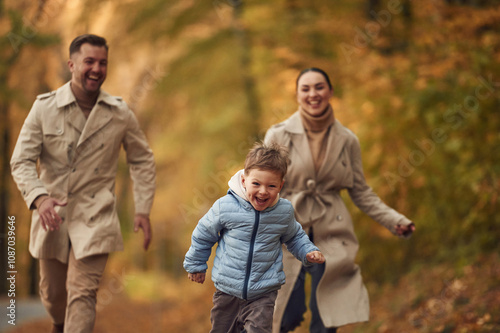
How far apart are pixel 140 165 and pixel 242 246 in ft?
5.91

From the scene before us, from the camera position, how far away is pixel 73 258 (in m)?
4.61

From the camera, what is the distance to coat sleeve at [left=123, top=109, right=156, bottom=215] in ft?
16.5

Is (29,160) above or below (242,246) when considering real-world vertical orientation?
above

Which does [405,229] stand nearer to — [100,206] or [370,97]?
[100,206]

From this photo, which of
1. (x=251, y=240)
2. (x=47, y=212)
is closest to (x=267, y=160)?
(x=251, y=240)

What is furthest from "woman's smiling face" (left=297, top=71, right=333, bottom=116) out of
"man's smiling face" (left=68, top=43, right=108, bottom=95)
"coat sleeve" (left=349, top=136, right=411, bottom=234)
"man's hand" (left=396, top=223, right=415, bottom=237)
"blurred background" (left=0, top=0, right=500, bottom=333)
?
"blurred background" (left=0, top=0, right=500, bottom=333)

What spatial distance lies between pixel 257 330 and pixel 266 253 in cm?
46

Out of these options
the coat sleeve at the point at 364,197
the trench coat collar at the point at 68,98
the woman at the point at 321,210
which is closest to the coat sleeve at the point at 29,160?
the trench coat collar at the point at 68,98

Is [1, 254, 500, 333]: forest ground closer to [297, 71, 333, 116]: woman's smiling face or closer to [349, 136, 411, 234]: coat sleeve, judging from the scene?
[349, 136, 411, 234]: coat sleeve

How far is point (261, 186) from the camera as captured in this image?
3.58 metres

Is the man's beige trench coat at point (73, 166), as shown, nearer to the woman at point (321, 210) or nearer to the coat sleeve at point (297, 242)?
the woman at point (321, 210)

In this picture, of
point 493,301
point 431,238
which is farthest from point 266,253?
point 431,238

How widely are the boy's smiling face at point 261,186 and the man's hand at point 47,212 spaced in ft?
4.70

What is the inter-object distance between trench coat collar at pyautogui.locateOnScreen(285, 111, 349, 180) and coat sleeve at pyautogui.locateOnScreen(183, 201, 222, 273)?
4.40ft
